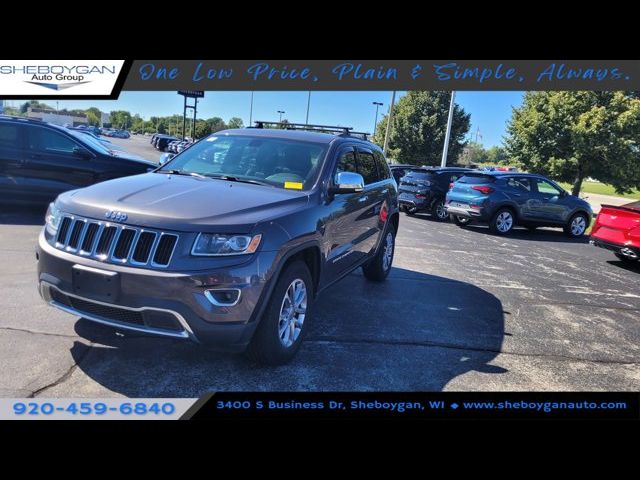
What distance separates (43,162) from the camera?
26.4 ft

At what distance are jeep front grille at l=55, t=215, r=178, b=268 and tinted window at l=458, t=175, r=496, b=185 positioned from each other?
11.1 metres

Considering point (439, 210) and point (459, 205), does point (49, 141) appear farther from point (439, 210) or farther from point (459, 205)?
point (439, 210)

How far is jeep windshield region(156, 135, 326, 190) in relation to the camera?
13.4 feet

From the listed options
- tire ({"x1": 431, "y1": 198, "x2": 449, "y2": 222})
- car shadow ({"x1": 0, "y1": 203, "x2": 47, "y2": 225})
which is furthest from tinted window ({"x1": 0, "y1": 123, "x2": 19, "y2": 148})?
tire ({"x1": 431, "y1": 198, "x2": 449, "y2": 222})

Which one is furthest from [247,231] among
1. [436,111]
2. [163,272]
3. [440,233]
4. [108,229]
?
[436,111]

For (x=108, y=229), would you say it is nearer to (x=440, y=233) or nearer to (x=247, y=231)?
(x=247, y=231)

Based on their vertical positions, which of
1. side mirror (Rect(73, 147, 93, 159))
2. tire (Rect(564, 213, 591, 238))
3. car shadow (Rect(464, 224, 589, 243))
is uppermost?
side mirror (Rect(73, 147, 93, 159))

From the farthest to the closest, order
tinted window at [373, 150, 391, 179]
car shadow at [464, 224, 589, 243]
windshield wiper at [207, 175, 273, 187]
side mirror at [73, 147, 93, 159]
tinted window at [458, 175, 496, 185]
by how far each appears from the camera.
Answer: tinted window at [458, 175, 496, 185] < car shadow at [464, 224, 589, 243] < side mirror at [73, 147, 93, 159] < tinted window at [373, 150, 391, 179] < windshield wiper at [207, 175, 273, 187]

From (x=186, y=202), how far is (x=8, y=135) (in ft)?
21.2

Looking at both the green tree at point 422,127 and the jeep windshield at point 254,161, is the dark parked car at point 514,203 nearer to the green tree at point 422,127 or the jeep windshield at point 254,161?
the jeep windshield at point 254,161

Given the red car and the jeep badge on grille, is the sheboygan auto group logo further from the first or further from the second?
the red car

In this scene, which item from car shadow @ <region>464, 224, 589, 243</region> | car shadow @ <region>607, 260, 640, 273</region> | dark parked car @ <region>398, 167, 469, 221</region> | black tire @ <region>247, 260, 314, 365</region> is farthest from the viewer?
dark parked car @ <region>398, 167, 469, 221</region>

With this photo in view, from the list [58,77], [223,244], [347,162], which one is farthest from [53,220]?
[58,77]

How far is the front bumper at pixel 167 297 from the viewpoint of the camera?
9.49 feet
